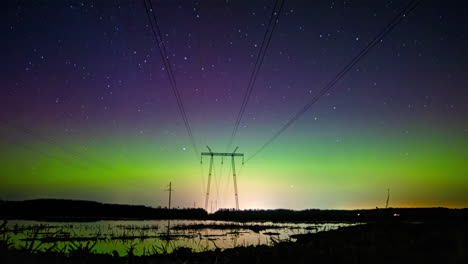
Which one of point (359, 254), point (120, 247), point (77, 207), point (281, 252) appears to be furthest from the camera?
point (77, 207)

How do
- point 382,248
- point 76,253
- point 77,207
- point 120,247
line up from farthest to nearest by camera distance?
point 77,207 < point 120,247 < point 76,253 < point 382,248

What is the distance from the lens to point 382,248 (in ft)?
26.0

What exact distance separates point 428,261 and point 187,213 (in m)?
109

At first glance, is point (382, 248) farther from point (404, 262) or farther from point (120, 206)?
point (120, 206)

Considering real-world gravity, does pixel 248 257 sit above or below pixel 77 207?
below

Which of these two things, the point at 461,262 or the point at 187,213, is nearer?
the point at 461,262

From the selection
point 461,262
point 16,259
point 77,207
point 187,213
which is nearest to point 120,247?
point 16,259

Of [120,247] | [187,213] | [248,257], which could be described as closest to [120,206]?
[187,213]

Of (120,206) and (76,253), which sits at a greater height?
(120,206)

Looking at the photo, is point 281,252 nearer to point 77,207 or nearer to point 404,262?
point 404,262

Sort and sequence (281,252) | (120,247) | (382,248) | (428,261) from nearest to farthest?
(428,261) → (382,248) → (281,252) → (120,247)

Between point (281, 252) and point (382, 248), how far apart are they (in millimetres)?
3368

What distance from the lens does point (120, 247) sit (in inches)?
1062

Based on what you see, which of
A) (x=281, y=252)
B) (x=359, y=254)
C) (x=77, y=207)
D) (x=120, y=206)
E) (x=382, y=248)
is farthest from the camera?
(x=120, y=206)
